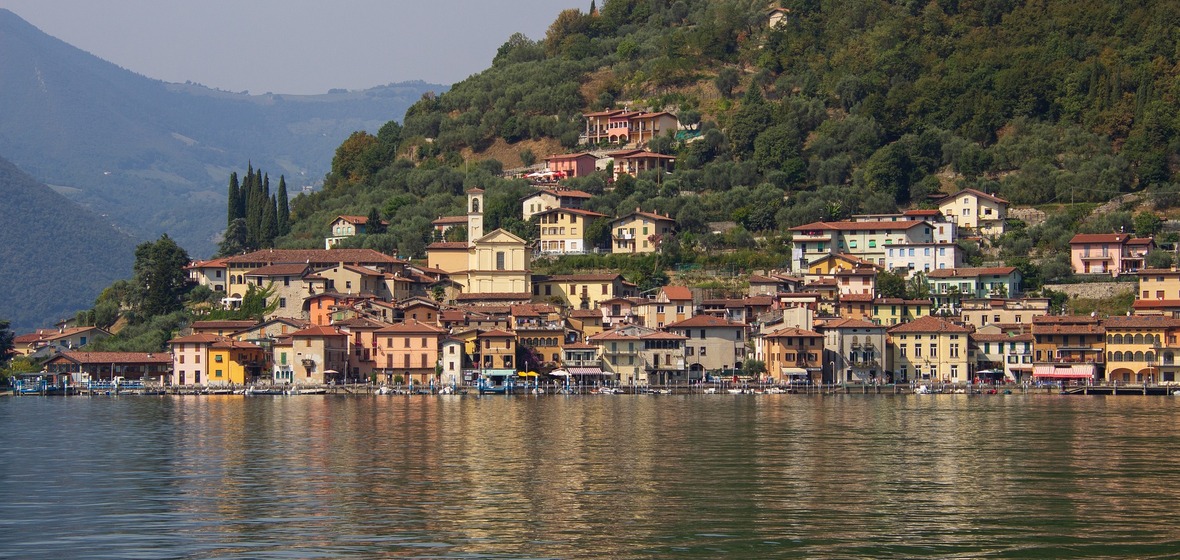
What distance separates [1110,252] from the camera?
85.1 meters

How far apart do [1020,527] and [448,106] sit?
102 m

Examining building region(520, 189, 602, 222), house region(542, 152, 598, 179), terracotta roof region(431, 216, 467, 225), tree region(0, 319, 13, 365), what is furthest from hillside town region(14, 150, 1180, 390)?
house region(542, 152, 598, 179)

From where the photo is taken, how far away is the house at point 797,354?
3091 inches

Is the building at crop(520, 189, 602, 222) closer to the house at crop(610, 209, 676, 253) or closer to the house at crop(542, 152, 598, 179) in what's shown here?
the house at crop(610, 209, 676, 253)

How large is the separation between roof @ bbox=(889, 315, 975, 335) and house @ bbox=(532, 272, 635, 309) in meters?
15.6

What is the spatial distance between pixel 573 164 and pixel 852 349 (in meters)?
34.5

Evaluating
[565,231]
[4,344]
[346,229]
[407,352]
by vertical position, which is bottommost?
[407,352]

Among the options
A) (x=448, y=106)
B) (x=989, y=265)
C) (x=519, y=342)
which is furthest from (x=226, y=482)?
(x=448, y=106)

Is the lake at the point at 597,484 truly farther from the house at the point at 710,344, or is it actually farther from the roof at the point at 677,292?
the roof at the point at 677,292

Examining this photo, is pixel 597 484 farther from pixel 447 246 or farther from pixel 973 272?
pixel 447 246

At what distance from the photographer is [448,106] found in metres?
128

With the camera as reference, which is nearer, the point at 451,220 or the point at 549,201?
the point at 549,201

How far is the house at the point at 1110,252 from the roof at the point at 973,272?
13.3 ft

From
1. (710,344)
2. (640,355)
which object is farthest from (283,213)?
(710,344)
